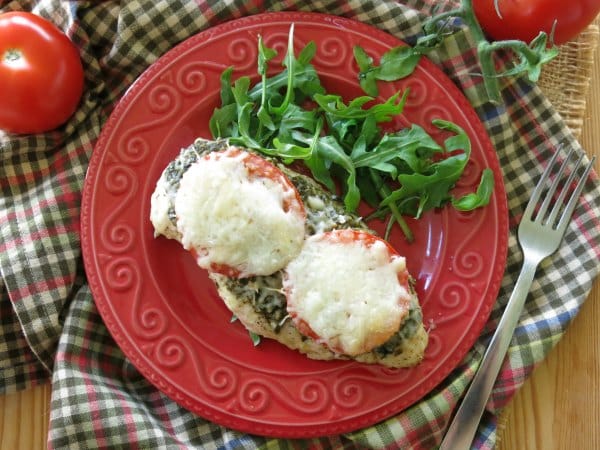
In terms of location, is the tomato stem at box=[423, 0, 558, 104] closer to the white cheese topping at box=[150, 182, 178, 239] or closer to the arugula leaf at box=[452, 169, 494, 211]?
the arugula leaf at box=[452, 169, 494, 211]

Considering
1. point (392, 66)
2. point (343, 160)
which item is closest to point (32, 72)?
point (343, 160)

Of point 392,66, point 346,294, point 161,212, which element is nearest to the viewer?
point 346,294

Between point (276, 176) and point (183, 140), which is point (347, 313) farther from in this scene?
point (183, 140)

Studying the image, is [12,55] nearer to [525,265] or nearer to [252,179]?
[252,179]

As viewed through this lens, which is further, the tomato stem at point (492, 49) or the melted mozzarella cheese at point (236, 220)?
the tomato stem at point (492, 49)

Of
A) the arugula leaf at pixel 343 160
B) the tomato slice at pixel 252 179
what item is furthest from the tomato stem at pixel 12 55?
the arugula leaf at pixel 343 160

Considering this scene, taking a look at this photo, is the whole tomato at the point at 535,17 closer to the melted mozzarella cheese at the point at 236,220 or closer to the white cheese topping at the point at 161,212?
the melted mozzarella cheese at the point at 236,220
